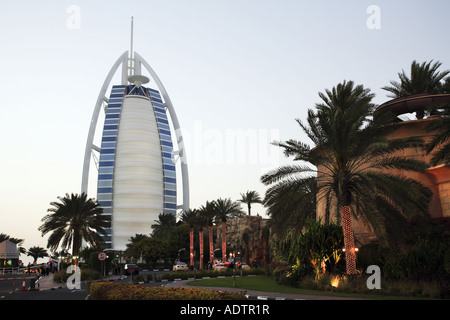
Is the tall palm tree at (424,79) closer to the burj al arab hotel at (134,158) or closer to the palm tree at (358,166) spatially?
the palm tree at (358,166)

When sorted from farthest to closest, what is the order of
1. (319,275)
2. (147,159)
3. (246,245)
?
1. (147,159)
2. (246,245)
3. (319,275)

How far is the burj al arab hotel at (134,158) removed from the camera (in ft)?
373

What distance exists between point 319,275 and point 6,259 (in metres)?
55.8

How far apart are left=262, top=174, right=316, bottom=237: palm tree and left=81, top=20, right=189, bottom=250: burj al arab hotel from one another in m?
89.9

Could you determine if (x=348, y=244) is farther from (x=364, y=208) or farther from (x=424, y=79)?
(x=424, y=79)

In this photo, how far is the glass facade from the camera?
4496 inches

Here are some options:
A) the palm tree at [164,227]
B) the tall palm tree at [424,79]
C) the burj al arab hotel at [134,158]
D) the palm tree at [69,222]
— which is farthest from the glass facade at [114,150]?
the tall palm tree at [424,79]

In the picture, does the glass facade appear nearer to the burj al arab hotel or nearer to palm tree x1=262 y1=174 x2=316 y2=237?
the burj al arab hotel

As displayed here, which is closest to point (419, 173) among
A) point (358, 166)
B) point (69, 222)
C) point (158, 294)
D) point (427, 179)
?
point (427, 179)
